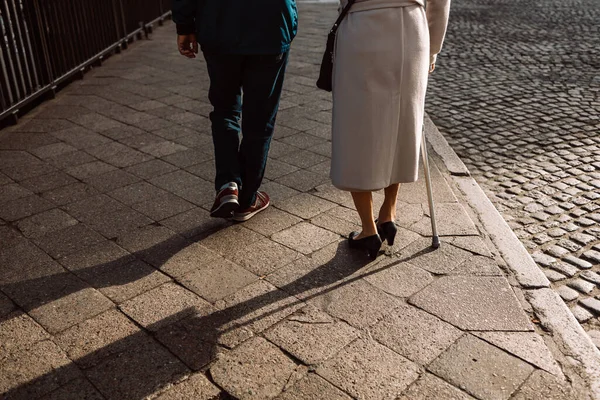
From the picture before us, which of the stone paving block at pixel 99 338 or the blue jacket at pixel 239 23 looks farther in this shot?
the blue jacket at pixel 239 23

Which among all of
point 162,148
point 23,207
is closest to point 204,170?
point 162,148

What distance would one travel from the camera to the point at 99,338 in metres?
2.66

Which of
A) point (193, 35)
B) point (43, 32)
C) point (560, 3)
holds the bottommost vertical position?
point (560, 3)

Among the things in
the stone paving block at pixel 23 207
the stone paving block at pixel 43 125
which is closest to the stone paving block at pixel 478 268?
the stone paving block at pixel 23 207

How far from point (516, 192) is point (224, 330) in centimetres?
262

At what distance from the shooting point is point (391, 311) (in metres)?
2.87

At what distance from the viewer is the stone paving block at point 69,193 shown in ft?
13.4

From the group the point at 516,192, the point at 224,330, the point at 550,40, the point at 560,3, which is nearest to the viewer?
the point at 224,330

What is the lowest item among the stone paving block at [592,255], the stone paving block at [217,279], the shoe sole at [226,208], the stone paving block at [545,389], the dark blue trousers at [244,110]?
the stone paving block at [592,255]

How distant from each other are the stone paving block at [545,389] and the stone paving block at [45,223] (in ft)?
8.78

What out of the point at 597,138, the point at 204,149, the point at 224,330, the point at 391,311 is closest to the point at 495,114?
the point at 597,138

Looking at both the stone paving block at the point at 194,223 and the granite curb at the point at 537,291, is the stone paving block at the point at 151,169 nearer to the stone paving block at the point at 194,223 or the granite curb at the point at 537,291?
the stone paving block at the point at 194,223

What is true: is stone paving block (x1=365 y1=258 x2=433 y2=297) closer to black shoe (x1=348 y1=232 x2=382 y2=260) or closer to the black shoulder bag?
black shoe (x1=348 y1=232 x2=382 y2=260)

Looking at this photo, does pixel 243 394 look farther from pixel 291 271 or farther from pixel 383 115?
pixel 383 115
